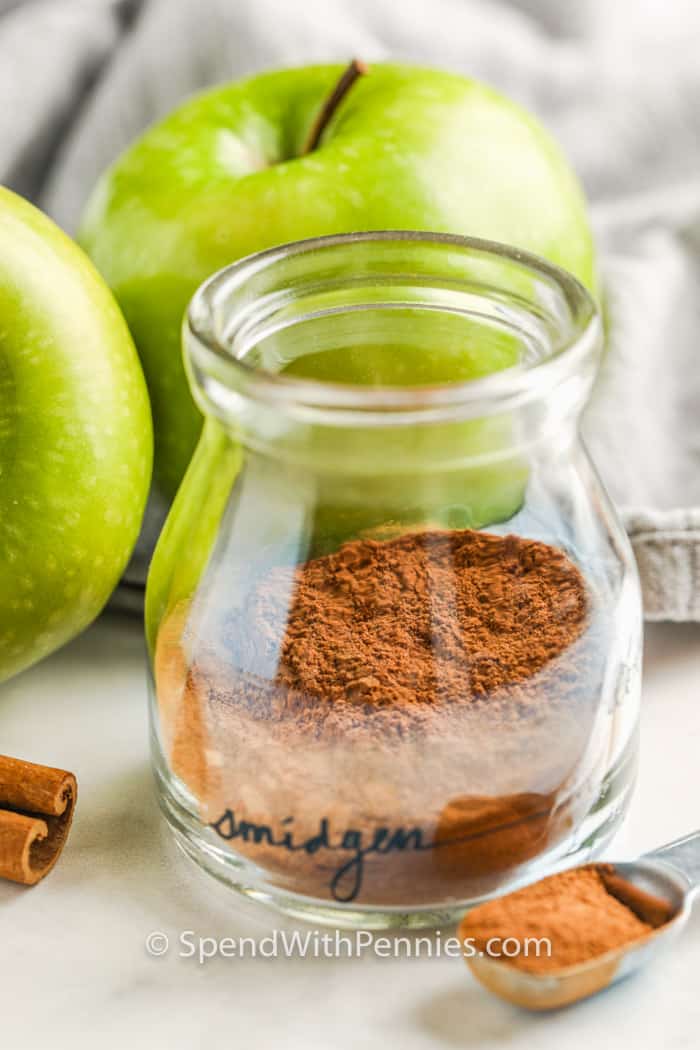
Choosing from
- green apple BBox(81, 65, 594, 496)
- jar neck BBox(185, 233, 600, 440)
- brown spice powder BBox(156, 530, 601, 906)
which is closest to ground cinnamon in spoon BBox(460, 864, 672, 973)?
brown spice powder BBox(156, 530, 601, 906)

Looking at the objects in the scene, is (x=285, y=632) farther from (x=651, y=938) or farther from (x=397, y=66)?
(x=397, y=66)

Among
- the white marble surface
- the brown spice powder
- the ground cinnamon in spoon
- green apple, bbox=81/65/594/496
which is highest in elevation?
green apple, bbox=81/65/594/496

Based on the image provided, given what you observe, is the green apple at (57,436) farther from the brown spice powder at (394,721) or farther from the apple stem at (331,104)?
the apple stem at (331,104)

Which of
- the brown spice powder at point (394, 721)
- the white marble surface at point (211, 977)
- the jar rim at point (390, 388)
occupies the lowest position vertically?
the white marble surface at point (211, 977)

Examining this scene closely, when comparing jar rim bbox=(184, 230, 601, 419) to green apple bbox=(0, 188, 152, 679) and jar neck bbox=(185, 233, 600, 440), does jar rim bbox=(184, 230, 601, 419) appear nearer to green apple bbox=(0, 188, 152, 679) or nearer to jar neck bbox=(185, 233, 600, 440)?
jar neck bbox=(185, 233, 600, 440)

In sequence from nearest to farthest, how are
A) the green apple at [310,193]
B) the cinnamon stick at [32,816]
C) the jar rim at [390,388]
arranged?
the jar rim at [390,388] → the cinnamon stick at [32,816] → the green apple at [310,193]

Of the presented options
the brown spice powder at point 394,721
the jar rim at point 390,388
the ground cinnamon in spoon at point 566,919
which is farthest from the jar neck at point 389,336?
the ground cinnamon in spoon at point 566,919
